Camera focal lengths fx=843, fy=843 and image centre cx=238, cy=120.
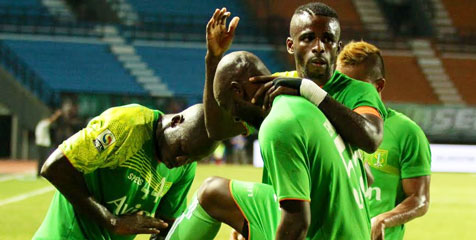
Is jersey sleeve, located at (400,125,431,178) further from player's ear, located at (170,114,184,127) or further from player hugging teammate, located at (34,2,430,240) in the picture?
player's ear, located at (170,114,184,127)

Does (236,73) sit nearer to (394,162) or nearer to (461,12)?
(394,162)

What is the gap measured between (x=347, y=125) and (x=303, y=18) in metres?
0.58

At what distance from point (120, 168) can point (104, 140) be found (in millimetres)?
287

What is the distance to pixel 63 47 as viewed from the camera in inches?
→ 1257

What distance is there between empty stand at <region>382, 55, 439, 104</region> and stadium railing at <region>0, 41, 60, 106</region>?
1260 centimetres

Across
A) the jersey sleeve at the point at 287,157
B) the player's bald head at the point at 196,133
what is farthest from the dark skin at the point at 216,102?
the jersey sleeve at the point at 287,157

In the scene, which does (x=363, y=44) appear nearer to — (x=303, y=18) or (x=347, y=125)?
(x=303, y=18)

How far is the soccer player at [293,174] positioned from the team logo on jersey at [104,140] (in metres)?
0.81

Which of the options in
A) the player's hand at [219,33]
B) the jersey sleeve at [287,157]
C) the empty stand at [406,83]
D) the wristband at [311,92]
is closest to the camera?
the jersey sleeve at [287,157]

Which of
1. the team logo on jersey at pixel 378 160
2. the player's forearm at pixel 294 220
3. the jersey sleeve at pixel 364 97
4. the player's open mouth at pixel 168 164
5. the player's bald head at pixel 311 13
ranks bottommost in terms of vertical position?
the team logo on jersey at pixel 378 160

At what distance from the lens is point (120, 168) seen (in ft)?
15.5

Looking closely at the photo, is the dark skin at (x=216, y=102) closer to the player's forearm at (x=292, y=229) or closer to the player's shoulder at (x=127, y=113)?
the player's shoulder at (x=127, y=113)

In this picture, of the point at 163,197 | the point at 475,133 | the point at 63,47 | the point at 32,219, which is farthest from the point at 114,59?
the point at 163,197

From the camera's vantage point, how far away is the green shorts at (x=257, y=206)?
3.81 meters
